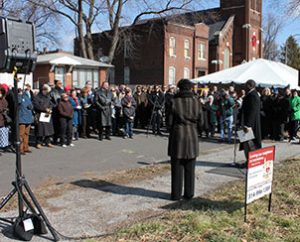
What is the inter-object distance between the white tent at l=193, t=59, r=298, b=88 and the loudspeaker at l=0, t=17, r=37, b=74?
48.8ft

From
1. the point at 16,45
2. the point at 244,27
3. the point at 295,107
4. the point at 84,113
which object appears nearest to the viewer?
the point at 16,45

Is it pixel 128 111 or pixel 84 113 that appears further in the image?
pixel 128 111

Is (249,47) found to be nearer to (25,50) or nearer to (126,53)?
(126,53)

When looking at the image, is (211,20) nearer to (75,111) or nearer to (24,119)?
(75,111)

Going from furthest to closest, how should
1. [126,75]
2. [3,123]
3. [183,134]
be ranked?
[126,75], [3,123], [183,134]

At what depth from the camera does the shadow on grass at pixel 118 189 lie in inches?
288

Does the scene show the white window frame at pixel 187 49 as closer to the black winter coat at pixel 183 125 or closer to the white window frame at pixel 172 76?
the white window frame at pixel 172 76

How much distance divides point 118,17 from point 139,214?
31.5 meters

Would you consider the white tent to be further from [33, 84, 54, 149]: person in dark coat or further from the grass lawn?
the grass lawn

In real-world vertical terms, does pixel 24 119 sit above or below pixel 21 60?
below

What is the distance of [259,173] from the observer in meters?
5.69

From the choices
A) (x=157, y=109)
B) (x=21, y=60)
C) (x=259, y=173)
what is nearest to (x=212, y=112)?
(x=157, y=109)

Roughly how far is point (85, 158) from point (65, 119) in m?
2.19

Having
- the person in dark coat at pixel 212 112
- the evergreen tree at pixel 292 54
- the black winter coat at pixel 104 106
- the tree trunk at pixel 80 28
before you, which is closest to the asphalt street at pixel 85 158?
the black winter coat at pixel 104 106
